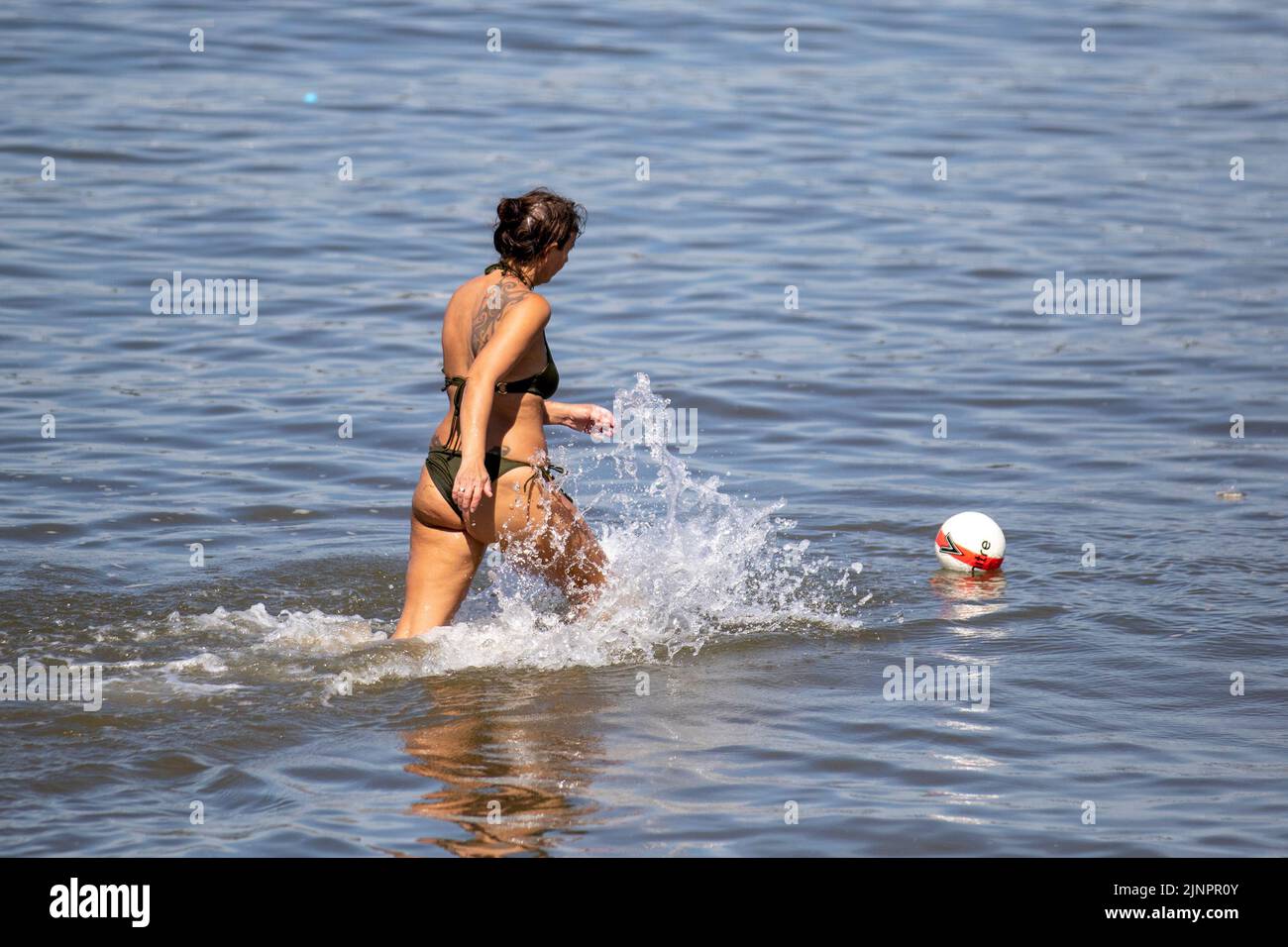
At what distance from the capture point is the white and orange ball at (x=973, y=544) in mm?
8414

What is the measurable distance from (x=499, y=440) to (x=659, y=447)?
4.09ft

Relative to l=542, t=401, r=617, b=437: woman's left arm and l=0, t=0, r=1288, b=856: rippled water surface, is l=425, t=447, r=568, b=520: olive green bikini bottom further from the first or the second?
l=0, t=0, r=1288, b=856: rippled water surface

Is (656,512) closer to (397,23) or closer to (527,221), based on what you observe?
Result: (527,221)

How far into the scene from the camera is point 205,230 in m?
14.9

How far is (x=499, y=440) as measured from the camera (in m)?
6.51

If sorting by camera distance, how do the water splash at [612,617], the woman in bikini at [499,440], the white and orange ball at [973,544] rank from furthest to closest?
the white and orange ball at [973,544] < the water splash at [612,617] < the woman in bikini at [499,440]

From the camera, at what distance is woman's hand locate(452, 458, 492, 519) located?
609 centimetres

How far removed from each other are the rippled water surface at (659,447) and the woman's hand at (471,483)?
0.88 meters

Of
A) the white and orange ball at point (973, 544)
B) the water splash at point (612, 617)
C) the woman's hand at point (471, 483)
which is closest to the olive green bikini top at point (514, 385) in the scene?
the woman's hand at point (471, 483)

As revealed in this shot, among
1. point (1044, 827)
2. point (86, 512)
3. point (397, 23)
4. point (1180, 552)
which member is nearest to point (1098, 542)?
point (1180, 552)

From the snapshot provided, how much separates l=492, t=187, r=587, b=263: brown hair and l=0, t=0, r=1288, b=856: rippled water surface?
163 cm

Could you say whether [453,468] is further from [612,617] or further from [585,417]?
[612,617]

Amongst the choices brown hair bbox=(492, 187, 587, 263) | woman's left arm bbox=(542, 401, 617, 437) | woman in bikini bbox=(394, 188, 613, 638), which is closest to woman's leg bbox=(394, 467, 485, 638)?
woman in bikini bbox=(394, 188, 613, 638)

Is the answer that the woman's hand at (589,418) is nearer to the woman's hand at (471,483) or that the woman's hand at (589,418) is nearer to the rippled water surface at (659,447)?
the rippled water surface at (659,447)
